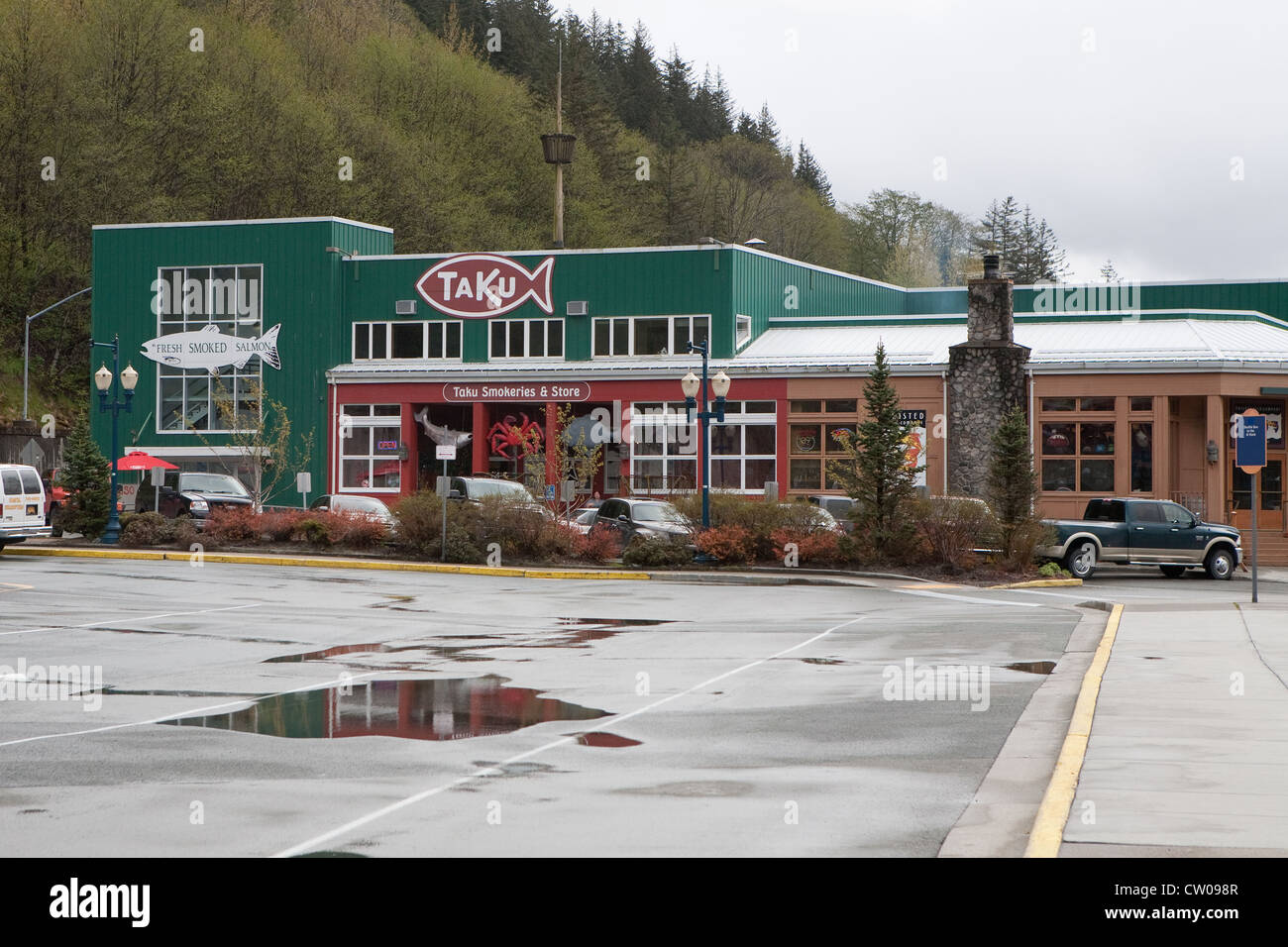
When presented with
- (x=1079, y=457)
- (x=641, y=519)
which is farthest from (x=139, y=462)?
(x=1079, y=457)

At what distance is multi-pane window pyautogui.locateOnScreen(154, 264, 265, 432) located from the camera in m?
52.2

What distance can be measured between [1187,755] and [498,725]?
509 centimetres

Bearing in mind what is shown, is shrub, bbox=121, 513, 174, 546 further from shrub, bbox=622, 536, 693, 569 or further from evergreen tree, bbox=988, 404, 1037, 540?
evergreen tree, bbox=988, 404, 1037, 540

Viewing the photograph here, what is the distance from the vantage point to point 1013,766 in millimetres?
9484

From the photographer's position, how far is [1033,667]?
15.3m

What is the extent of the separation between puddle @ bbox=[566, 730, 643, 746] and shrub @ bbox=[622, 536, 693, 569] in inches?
800

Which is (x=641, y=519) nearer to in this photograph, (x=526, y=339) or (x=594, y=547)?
(x=594, y=547)

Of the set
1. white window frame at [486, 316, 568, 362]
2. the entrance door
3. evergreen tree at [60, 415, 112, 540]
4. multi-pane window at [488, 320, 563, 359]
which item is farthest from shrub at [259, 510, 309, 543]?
the entrance door

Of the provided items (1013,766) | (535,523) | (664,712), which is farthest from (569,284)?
(1013,766)

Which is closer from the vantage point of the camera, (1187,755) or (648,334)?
(1187,755)

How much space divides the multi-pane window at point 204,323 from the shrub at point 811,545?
26120 millimetres
